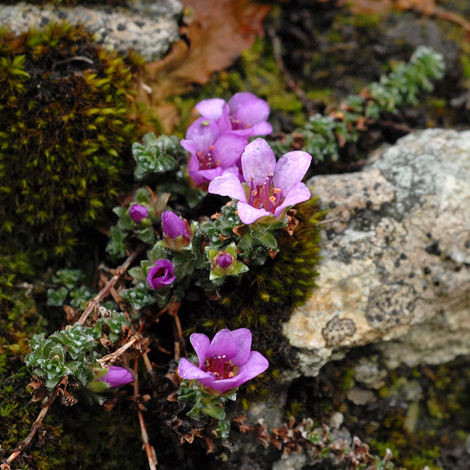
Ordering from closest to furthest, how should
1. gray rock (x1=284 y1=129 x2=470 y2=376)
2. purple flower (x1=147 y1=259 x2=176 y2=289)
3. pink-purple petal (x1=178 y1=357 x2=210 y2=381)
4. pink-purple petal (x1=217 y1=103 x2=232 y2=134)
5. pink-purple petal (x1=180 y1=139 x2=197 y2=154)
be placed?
1. pink-purple petal (x1=178 y1=357 x2=210 y2=381)
2. purple flower (x1=147 y1=259 x2=176 y2=289)
3. pink-purple petal (x1=180 y1=139 x2=197 y2=154)
4. gray rock (x1=284 y1=129 x2=470 y2=376)
5. pink-purple petal (x1=217 y1=103 x2=232 y2=134)

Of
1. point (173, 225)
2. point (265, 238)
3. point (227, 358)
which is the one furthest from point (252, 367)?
point (173, 225)

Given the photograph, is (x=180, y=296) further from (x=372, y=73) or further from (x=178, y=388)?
(x=372, y=73)

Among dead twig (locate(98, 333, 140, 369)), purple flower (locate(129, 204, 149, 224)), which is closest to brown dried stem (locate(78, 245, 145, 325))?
purple flower (locate(129, 204, 149, 224))

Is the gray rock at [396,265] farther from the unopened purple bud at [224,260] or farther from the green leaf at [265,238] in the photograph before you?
the unopened purple bud at [224,260]

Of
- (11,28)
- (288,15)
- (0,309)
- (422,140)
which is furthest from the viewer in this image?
(288,15)

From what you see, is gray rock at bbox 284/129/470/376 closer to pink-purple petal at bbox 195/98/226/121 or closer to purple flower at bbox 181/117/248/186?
purple flower at bbox 181/117/248/186

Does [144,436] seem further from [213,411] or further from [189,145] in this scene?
[189,145]

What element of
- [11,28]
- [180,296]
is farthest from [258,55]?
[180,296]
